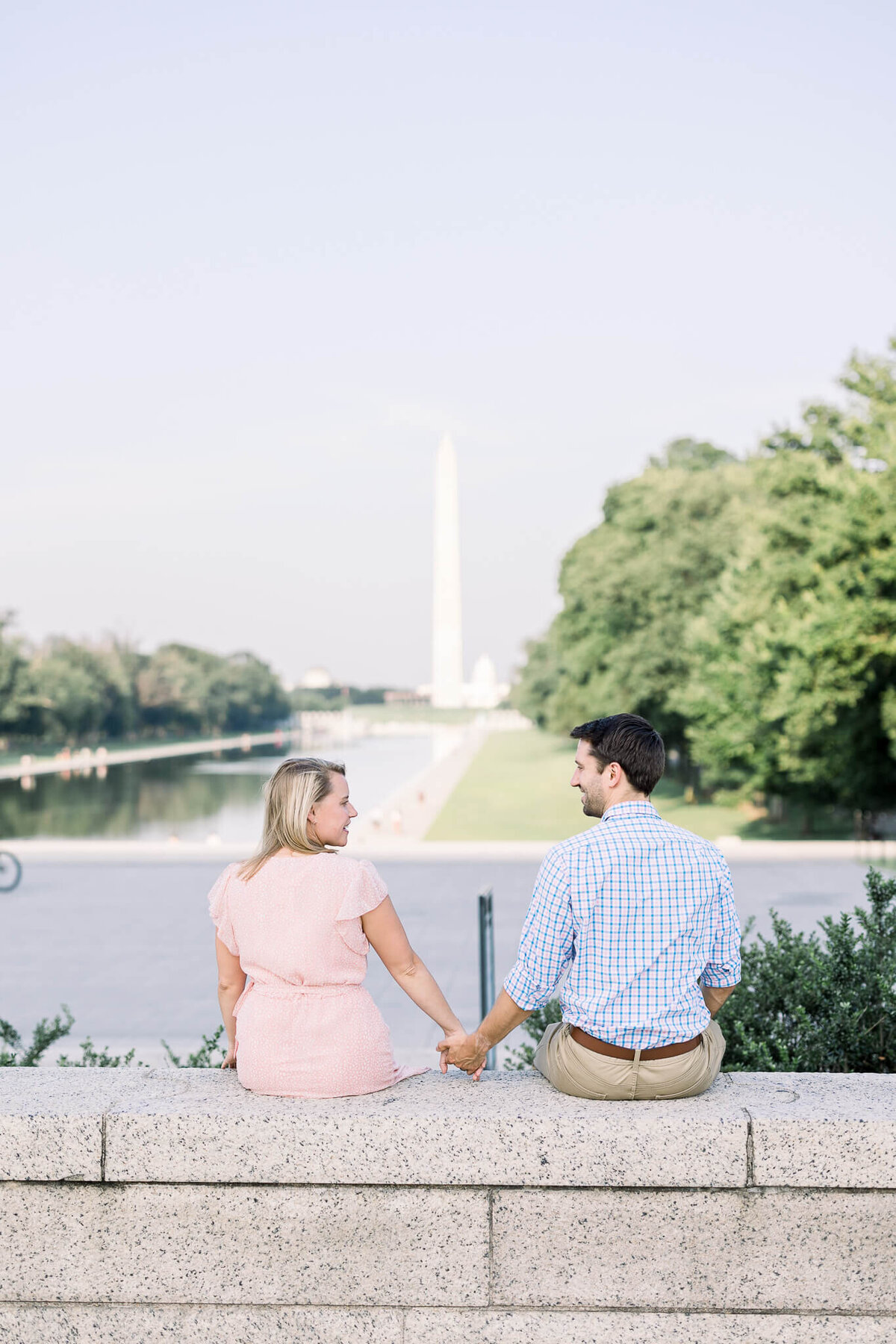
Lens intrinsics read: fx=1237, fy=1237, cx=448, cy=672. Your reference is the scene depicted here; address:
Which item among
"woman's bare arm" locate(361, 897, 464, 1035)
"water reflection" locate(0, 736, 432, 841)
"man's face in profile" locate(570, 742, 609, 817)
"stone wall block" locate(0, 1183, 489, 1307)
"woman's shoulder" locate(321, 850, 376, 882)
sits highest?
"man's face in profile" locate(570, 742, 609, 817)

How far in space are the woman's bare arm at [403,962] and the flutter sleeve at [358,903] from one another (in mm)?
26

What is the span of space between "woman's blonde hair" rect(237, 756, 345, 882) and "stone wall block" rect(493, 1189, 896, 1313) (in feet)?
3.62

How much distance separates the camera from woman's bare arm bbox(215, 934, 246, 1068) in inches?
145

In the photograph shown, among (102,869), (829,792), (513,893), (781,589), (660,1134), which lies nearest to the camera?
(660,1134)

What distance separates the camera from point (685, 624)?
36938 mm

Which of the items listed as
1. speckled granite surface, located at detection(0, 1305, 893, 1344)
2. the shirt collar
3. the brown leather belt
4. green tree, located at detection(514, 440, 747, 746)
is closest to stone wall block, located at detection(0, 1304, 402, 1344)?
speckled granite surface, located at detection(0, 1305, 893, 1344)

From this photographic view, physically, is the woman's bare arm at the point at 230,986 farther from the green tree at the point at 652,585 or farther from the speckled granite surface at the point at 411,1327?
the green tree at the point at 652,585

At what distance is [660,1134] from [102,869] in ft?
57.7

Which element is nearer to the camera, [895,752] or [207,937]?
[207,937]

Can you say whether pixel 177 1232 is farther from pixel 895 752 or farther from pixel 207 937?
pixel 895 752

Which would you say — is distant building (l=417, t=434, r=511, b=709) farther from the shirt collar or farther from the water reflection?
the shirt collar

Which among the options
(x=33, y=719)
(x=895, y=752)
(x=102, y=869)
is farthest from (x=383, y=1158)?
(x=33, y=719)

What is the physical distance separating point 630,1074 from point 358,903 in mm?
887

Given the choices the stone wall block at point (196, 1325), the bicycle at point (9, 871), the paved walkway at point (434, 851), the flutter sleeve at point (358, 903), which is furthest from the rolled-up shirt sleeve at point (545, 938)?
the paved walkway at point (434, 851)
